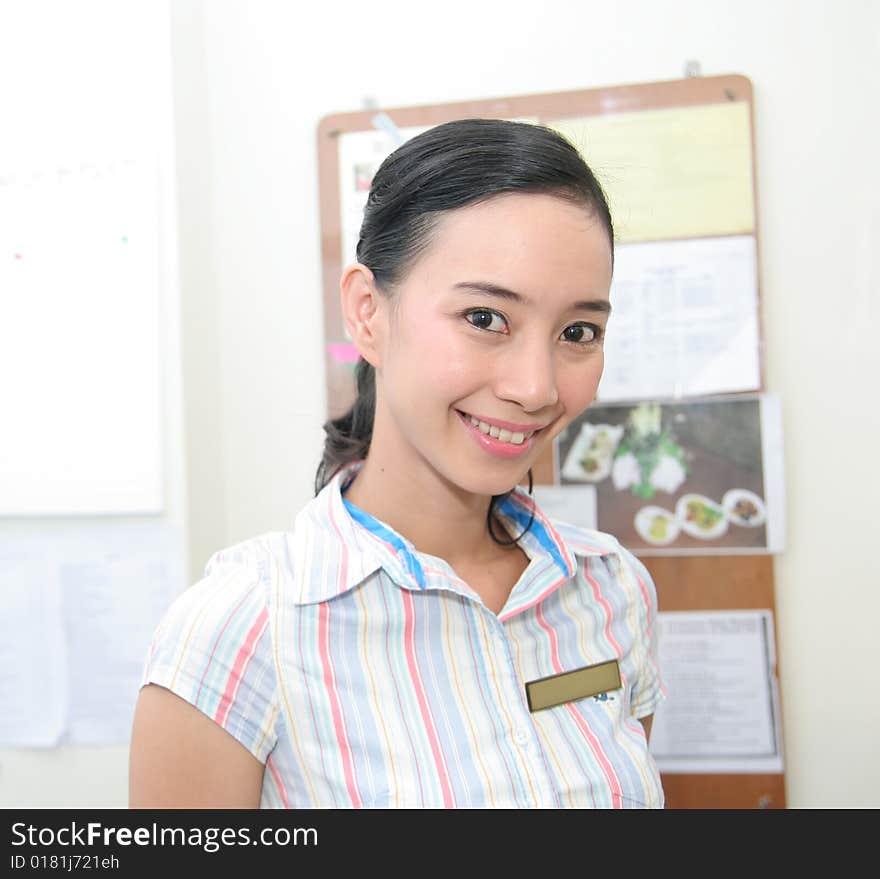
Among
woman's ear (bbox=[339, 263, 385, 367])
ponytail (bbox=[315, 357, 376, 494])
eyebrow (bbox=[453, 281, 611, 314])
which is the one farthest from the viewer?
ponytail (bbox=[315, 357, 376, 494])

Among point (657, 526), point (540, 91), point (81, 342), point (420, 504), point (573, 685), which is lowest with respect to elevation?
point (573, 685)

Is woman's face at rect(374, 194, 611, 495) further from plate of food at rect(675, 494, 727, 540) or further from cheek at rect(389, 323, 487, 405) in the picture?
plate of food at rect(675, 494, 727, 540)

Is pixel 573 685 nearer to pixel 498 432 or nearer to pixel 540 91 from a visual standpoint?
pixel 498 432

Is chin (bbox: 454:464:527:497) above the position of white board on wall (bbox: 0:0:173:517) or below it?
below

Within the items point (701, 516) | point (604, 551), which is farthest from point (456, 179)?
point (701, 516)

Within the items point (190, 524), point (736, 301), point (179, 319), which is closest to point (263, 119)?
point (179, 319)

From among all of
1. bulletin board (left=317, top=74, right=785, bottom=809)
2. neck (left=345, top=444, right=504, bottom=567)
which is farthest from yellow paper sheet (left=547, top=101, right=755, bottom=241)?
neck (left=345, top=444, right=504, bottom=567)

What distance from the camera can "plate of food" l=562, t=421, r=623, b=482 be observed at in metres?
1.58

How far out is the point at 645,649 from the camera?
1.09 meters

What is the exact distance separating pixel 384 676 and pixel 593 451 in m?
0.83

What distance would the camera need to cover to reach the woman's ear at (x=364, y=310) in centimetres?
91

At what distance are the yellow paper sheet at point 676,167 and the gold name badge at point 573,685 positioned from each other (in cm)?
87

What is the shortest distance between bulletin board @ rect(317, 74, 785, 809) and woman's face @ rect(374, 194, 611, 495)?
0.73 meters
